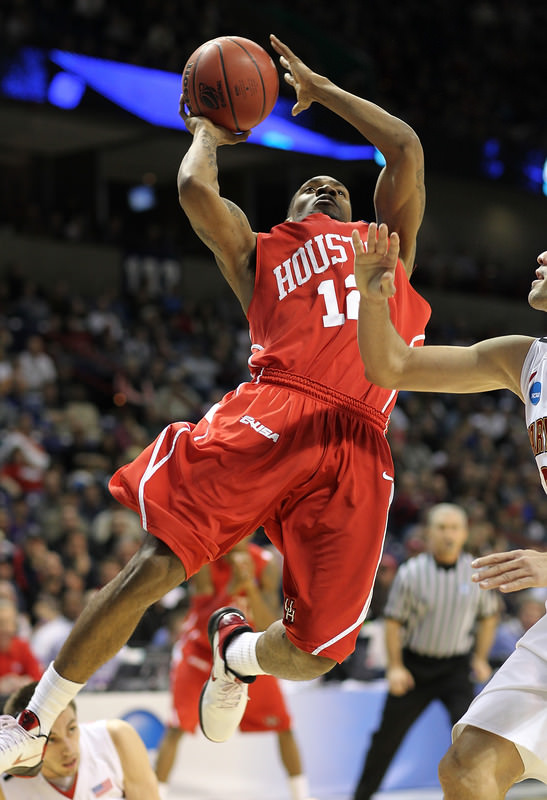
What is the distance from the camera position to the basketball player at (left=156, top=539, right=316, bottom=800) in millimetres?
6488

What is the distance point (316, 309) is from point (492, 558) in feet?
4.31

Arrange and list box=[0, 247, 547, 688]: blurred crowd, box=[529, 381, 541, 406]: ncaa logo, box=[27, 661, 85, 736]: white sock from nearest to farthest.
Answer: box=[529, 381, 541, 406]: ncaa logo < box=[27, 661, 85, 736]: white sock < box=[0, 247, 547, 688]: blurred crowd

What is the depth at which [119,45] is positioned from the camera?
1492 cm

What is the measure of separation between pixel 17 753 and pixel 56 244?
13.8 meters

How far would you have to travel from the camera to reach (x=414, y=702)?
6777 millimetres

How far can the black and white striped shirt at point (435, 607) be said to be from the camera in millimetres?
6898

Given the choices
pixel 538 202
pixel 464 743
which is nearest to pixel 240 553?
pixel 464 743

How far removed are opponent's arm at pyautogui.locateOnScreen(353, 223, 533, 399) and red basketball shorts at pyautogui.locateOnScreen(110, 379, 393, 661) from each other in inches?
16.7

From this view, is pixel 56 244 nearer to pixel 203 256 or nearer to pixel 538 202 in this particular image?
pixel 203 256

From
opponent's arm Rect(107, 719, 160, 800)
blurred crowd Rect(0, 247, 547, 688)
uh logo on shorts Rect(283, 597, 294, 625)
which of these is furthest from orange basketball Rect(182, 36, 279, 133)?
blurred crowd Rect(0, 247, 547, 688)

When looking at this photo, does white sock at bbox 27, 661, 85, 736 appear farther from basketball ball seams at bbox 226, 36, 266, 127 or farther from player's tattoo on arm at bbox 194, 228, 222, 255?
basketball ball seams at bbox 226, 36, 266, 127

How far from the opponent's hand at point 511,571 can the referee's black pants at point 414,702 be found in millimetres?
4149

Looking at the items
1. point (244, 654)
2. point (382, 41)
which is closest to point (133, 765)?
point (244, 654)

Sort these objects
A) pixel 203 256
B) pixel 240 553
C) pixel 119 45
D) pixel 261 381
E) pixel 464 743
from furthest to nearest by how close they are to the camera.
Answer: pixel 203 256, pixel 119 45, pixel 240 553, pixel 261 381, pixel 464 743
